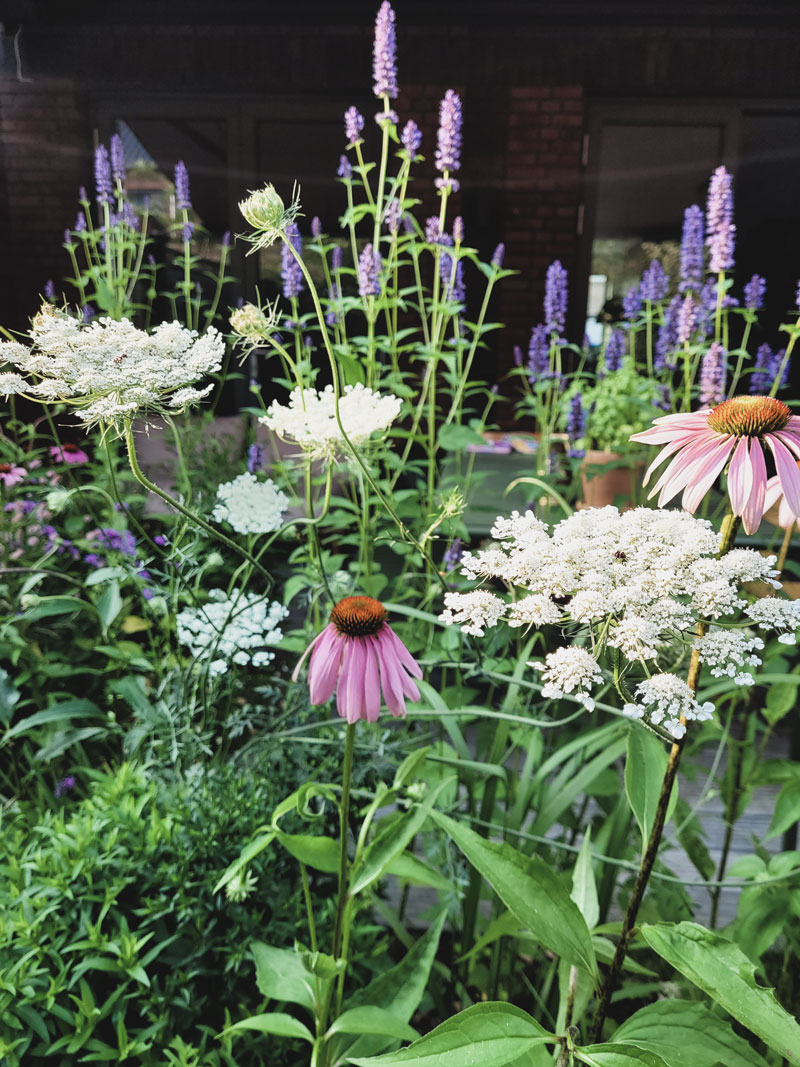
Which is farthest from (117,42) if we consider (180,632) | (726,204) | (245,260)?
(180,632)

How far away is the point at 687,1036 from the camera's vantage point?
25.1 inches

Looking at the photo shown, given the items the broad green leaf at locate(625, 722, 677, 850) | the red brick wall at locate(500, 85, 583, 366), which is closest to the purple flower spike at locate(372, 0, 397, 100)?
the broad green leaf at locate(625, 722, 677, 850)

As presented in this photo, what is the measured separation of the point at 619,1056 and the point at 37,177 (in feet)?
17.3

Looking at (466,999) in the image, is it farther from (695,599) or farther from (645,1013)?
(695,599)

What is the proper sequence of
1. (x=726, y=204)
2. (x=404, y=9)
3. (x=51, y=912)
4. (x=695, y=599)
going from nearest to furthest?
(x=695, y=599) → (x=51, y=912) → (x=726, y=204) → (x=404, y=9)

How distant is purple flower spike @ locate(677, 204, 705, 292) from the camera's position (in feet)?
5.34

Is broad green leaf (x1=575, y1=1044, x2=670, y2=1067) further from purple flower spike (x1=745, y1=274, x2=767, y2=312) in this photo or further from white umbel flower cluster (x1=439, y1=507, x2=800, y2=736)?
purple flower spike (x1=745, y1=274, x2=767, y2=312)

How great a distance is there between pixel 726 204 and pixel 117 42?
4.34 meters

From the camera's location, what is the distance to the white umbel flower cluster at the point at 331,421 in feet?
2.60

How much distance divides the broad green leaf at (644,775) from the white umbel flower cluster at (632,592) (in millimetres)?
159

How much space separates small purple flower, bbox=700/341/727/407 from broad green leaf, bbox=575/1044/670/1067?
117 cm

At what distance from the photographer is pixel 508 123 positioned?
4348 millimetres

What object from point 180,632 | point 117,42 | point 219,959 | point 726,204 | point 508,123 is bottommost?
point 219,959

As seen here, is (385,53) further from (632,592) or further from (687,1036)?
(687,1036)
